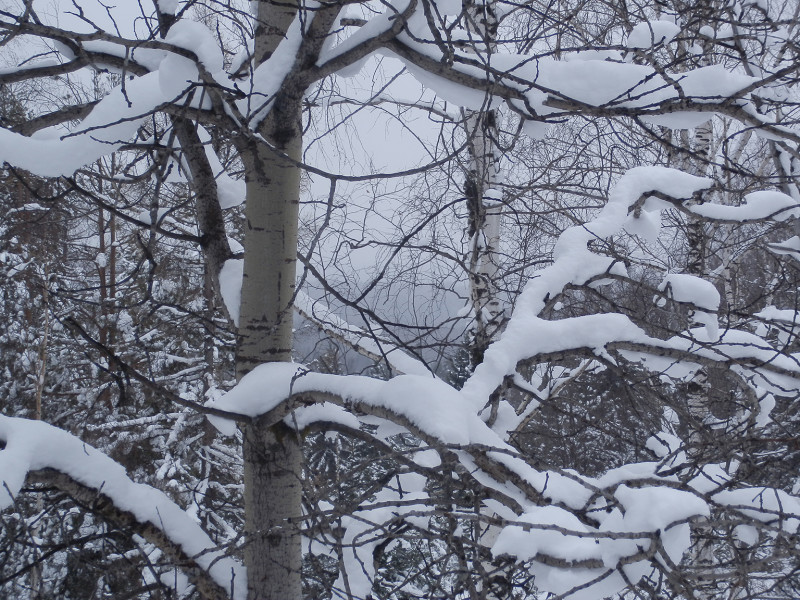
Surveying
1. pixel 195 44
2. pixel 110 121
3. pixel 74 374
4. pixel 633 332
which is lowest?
pixel 633 332

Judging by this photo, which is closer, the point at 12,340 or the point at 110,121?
the point at 110,121

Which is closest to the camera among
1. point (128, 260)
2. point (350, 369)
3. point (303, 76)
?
point (303, 76)

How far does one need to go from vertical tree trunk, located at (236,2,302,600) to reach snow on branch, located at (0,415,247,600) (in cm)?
17

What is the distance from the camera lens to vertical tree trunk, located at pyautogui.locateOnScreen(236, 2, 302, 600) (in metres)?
2.21

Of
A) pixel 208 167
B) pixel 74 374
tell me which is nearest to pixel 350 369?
pixel 208 167

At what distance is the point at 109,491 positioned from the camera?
203cm

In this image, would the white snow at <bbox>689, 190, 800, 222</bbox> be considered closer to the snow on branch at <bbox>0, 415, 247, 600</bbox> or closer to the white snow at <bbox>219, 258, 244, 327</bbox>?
the white snow at <bbox>219, 258, 244, 327</bbox>

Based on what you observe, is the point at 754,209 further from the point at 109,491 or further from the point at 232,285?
the point at 109,491

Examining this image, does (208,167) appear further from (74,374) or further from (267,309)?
(74,374)

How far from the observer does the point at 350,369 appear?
3.36 m

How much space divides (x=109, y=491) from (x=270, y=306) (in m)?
0.85

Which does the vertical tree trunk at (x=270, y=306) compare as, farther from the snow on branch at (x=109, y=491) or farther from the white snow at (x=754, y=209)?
the white snow at (x=754, y=209)

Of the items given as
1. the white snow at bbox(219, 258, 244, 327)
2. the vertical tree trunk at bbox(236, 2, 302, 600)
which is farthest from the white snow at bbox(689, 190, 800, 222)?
the white snow at bbox(219, 258, 244, 327)

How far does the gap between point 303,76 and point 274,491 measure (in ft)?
5.06
